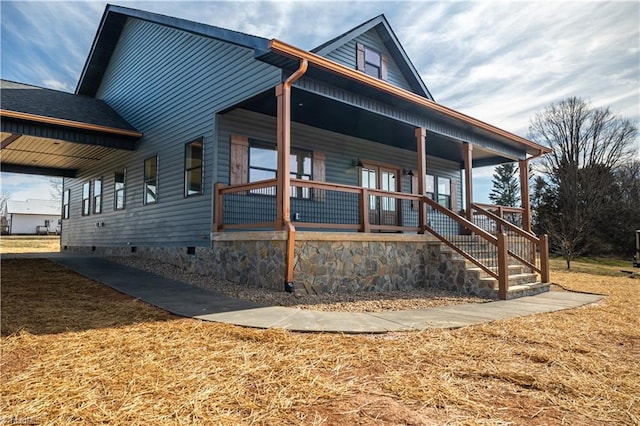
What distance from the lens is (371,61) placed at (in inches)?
459

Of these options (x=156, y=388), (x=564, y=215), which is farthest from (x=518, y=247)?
(x=564, y=215)

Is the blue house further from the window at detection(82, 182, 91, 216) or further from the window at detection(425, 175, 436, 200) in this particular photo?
the window at detection(82, 182, 91, 216)

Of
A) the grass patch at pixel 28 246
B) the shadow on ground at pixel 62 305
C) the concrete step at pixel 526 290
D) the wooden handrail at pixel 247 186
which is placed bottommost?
the concrete step at pixel 526 290

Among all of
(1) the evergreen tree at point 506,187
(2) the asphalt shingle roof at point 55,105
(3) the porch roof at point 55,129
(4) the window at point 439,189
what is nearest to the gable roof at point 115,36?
(3) the porch roof at point 55,129

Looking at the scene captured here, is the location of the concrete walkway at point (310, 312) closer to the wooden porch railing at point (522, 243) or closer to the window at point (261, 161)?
the wooden porch railing at point (522, 243)

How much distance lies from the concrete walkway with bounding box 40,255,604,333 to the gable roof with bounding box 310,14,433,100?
6865 millimetres

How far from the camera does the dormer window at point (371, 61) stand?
1128 centimetres

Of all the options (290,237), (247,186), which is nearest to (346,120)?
(247,186)

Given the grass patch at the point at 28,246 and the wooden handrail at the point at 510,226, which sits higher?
the wooden handrail at the point at 510,226

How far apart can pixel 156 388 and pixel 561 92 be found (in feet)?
95.3

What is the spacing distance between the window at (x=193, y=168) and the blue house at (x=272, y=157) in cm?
5

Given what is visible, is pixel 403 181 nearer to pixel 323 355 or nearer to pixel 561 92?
pixel 323 355

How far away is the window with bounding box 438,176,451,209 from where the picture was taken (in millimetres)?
13750

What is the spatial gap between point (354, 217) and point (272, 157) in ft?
8.81
